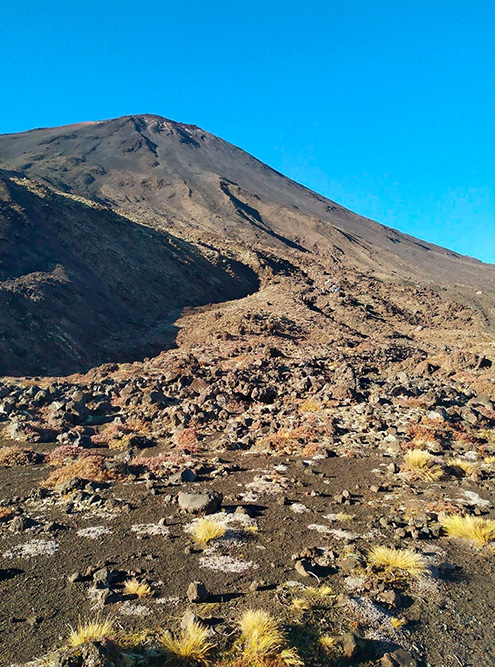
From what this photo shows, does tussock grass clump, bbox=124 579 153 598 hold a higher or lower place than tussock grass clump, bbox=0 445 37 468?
higher

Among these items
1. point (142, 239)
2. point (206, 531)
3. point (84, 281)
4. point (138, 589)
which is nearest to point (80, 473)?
point (206, 531)

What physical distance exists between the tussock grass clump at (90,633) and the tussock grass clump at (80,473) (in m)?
4.44

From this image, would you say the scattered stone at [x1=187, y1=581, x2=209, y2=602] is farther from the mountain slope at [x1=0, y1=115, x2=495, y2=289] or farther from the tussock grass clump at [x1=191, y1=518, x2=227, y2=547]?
the mountain slope at [x1=0, y1=115, x2=495, y2=289]

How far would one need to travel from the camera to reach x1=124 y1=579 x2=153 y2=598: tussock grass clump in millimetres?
4688

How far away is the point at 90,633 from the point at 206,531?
235 cm

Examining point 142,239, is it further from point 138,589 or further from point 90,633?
point 90,633

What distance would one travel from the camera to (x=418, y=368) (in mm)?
17703

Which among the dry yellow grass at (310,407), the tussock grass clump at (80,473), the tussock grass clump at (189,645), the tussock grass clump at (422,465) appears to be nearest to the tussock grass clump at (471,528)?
the tussock grass clump at (422,465)

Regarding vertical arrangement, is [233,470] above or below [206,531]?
below

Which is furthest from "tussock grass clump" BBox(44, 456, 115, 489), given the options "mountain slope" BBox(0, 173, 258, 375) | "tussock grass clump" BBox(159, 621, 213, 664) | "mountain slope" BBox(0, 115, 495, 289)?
"mountain slope" BBox(0, 115, 495, 289)

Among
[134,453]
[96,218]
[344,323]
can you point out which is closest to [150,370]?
[134,453]

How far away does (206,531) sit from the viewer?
19.9 feet

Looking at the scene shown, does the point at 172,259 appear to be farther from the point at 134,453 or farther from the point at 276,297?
the point at 134,453

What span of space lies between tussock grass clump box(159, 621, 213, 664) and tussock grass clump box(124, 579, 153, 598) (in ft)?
2.70
